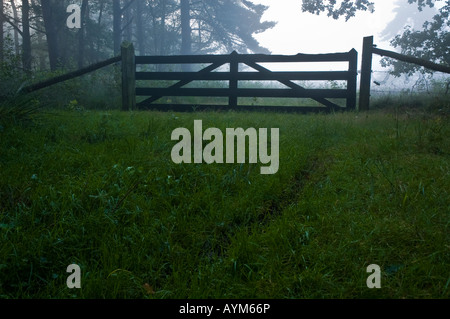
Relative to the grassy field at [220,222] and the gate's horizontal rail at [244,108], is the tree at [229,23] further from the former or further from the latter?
the grassy field at [220,222]

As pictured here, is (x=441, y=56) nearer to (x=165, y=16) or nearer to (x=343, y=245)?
(x=343, y=245)

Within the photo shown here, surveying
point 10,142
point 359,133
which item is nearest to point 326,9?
point 359,133

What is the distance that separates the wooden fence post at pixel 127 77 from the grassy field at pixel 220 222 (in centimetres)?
485

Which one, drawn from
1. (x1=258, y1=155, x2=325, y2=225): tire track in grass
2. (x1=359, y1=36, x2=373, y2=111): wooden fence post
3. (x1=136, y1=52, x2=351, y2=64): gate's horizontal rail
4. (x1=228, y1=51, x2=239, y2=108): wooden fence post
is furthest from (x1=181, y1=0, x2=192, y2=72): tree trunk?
(x1=258, y1=155, x2=325, y2=225): tire track in grass

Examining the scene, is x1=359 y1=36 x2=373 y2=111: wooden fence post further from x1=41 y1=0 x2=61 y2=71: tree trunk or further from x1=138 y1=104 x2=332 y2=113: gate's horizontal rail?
x1=41 y1=0 x2=61 y2=71: tree trunk

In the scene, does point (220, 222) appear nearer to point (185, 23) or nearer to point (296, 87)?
point (296, 87)

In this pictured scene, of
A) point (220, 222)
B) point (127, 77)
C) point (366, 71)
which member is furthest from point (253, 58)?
point (220, 222)

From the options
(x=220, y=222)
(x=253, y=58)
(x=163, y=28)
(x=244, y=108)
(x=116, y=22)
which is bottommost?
(x=220, y=222)

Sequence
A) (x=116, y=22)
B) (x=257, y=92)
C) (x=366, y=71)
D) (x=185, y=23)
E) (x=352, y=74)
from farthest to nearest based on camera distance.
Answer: (x=185, y=23) < (x=116, y=22) < (x=257, y=92) < (x=352, y=74) < (x=366, y=71)

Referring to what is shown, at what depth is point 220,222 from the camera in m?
2.54

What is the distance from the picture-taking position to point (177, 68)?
33.0 m

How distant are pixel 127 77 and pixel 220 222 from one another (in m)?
7.24
